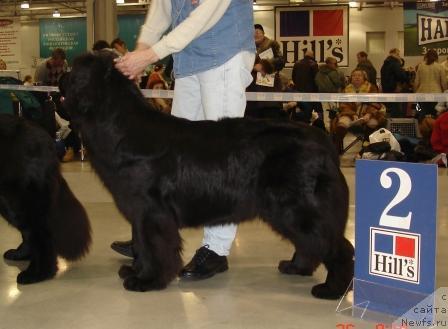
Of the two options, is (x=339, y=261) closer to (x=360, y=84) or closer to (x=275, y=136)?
(x=275, y=136)

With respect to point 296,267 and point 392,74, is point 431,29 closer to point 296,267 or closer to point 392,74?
point 392,74

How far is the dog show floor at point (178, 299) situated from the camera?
2.56 meters

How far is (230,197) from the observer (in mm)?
2799

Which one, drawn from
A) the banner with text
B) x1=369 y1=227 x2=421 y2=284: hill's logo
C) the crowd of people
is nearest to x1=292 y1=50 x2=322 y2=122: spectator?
the crowd of people

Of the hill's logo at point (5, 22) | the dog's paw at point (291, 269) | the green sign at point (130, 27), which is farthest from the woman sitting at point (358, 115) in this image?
the hill's logo at point (5, 22)

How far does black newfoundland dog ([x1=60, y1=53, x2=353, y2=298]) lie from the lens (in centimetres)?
273

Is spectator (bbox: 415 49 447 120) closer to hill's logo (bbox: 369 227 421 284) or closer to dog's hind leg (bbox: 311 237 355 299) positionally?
dog's hind leg (bbox: 311 237 355 299)

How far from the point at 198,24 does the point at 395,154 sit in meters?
5.15

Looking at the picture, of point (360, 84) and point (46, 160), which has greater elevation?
point (360, 84)

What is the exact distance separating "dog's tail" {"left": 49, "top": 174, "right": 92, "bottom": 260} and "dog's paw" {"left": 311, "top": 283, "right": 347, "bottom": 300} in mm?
1318

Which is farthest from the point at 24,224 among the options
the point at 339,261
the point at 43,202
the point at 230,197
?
the point at 339,261

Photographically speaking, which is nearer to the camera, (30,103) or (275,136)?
(275,136)

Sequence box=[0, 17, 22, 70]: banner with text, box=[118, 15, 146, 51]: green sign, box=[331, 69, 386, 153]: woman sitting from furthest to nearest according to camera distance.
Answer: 1. box=[0, 17, 22, 70]: banner with text
2. box=[118, 15, 146, 51]: green sign
3. box=[331, 69, 386, 153]: woman sitting

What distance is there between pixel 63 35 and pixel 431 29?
1300cm
